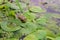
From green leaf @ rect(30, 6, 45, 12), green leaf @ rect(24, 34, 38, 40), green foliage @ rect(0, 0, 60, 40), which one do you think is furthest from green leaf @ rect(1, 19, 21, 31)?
green leaf @ rect(30, 6, 45, 12)

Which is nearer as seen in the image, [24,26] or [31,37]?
[31,37]

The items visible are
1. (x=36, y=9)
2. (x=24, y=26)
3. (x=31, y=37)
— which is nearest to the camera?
(x=31, y=37)

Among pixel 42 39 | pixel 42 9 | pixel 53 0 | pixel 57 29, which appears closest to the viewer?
pixel 42 39

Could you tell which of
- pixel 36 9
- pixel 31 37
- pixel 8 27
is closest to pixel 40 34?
pixel 31 37

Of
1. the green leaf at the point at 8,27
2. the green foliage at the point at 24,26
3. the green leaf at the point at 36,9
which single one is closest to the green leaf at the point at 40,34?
the green foliage at the point at 24,26

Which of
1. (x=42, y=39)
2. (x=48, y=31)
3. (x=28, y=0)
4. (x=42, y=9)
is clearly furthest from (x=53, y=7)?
(x=42, y=39)

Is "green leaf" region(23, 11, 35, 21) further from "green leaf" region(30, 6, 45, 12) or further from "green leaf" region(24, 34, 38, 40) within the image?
"green leaf" region(24, 34, 38, 40)

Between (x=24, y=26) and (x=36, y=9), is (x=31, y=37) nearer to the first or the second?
(x=24, y=26)

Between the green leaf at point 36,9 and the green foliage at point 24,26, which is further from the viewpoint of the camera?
the green leaf at point 36,9

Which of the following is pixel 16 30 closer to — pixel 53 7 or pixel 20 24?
pixel 20 24

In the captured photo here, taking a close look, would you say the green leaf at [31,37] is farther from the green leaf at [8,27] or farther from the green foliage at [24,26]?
the green leaf at [8,27]

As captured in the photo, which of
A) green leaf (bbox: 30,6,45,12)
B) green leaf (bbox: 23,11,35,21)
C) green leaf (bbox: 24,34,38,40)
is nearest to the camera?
green leaf (bbox: 24,34,38,40)
